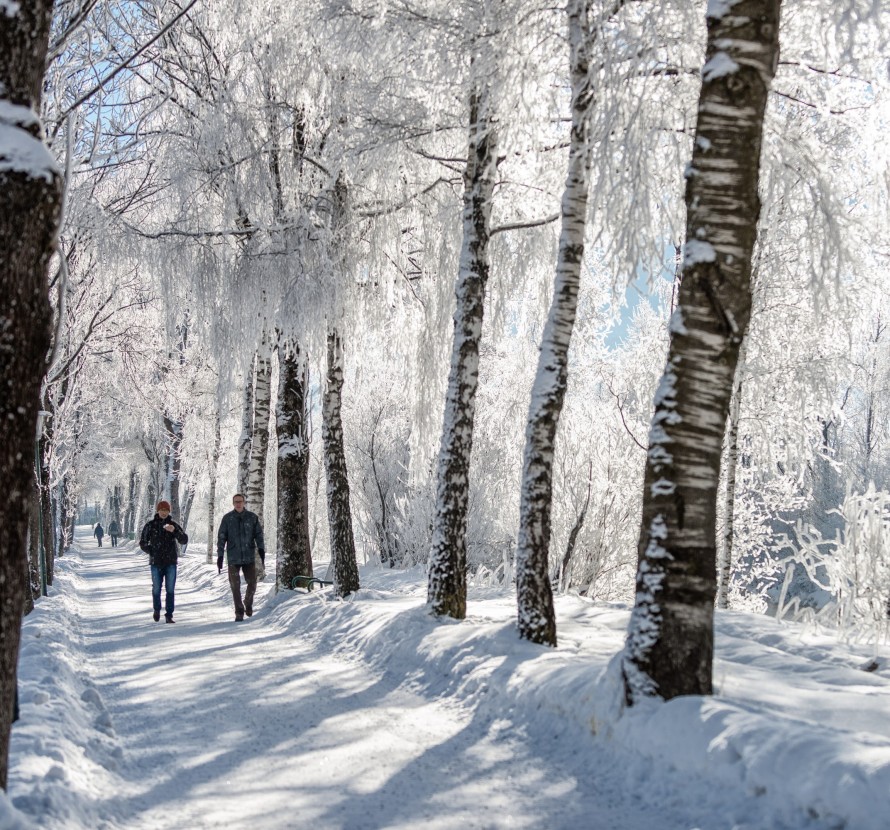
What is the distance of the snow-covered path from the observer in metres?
4.06

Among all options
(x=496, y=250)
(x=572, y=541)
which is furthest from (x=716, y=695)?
(x=572, y=541)

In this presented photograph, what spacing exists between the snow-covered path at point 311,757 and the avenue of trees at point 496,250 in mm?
989

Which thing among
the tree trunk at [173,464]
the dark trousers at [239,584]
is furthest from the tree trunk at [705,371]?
the tree trunk at [173,464]

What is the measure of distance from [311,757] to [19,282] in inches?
135

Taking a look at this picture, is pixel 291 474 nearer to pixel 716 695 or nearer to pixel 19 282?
pixel 716 695

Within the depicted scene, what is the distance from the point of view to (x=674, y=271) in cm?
700

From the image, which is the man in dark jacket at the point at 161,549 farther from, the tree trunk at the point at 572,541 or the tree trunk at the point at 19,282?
the tree trunk at the point at 19,282

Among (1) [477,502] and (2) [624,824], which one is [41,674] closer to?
(2) [624,824]

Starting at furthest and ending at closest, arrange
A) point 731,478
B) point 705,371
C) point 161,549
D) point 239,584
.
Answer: point 731,478
point 161,549
point 239,584
point 705,371

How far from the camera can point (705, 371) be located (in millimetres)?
4891

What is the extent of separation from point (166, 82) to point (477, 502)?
11.4m

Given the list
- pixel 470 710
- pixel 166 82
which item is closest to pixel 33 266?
pixel 470 710

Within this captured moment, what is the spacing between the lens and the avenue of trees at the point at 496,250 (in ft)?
16.0

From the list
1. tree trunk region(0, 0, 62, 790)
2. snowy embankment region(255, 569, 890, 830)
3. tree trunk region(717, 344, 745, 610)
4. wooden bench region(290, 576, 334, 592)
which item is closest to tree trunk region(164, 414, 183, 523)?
wooden bench region(290, 576, 334, 592)
